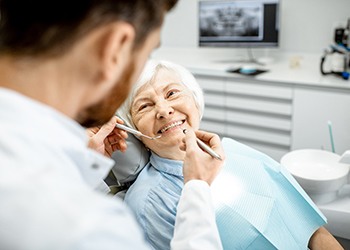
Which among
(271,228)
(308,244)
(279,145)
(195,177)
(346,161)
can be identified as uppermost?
(195,177)

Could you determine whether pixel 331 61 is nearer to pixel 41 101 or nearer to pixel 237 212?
pixel 237 212

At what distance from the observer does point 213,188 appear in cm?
146

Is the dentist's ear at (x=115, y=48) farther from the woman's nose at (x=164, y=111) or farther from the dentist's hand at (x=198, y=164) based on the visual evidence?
the woman's nose at (x=164, y=111)

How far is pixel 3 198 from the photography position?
55 cm

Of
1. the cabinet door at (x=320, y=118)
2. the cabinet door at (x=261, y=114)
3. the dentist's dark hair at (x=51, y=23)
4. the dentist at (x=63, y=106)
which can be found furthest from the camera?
the cabinet door at (x=261, y=114)

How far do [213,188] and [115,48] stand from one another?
879 mm

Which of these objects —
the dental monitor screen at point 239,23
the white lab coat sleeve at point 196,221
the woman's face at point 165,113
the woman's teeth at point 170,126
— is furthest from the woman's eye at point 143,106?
the dental monitor screen at point 239,23

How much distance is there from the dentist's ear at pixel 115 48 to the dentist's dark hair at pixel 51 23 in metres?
0.02

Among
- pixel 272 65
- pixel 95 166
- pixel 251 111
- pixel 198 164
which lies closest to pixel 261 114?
pixel 251 111

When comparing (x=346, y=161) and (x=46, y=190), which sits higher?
(x=46, y=190)

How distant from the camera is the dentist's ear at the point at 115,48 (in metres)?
0.68

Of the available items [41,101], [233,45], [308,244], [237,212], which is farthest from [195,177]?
[233,45]

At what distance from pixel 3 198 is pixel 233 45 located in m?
3.22

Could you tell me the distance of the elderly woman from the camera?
52.6 inches
